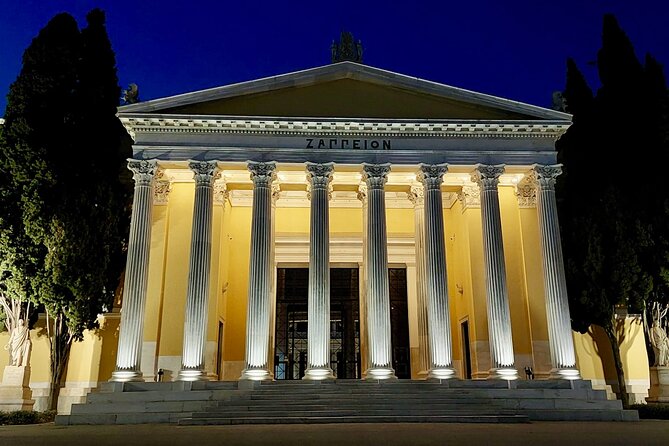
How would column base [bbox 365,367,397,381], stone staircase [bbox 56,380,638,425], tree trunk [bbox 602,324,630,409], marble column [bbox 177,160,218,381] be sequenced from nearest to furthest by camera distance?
stone staircase [bbox 56,380,638,425], marble column [bbox 177,160,218,381], column base [bbox 365,367,397,381], tree trunk [bbox 602,324,630,409]

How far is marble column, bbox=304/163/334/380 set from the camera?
1752cm

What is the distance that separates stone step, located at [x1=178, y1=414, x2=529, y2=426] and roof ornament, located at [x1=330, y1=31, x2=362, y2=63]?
1271cm

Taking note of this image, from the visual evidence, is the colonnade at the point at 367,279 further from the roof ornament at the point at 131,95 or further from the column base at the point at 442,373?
the roof ornament at the point at 131,95

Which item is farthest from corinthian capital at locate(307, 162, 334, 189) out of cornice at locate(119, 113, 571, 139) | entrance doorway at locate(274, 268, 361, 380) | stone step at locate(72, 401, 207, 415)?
stone step at locate(72, 401, 207, 415)

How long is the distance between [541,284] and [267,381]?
425 inches

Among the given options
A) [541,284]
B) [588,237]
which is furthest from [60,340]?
[588,237]

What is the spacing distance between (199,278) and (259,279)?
192cm

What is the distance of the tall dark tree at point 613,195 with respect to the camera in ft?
63.8

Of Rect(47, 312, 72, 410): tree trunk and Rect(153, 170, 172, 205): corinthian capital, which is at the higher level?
Rect(153, 170, 172, 205): corinthian capital

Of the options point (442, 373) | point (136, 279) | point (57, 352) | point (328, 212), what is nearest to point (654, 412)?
point (442, 373)

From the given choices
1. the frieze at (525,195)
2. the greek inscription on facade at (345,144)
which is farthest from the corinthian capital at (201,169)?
the frieze at (525,195)

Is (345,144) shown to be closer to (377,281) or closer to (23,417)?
(377,281)

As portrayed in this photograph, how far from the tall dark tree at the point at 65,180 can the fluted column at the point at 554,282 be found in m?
14.9

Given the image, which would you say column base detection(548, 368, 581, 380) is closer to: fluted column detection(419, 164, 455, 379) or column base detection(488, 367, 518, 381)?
column base detection(488, 367, 518, 381)
